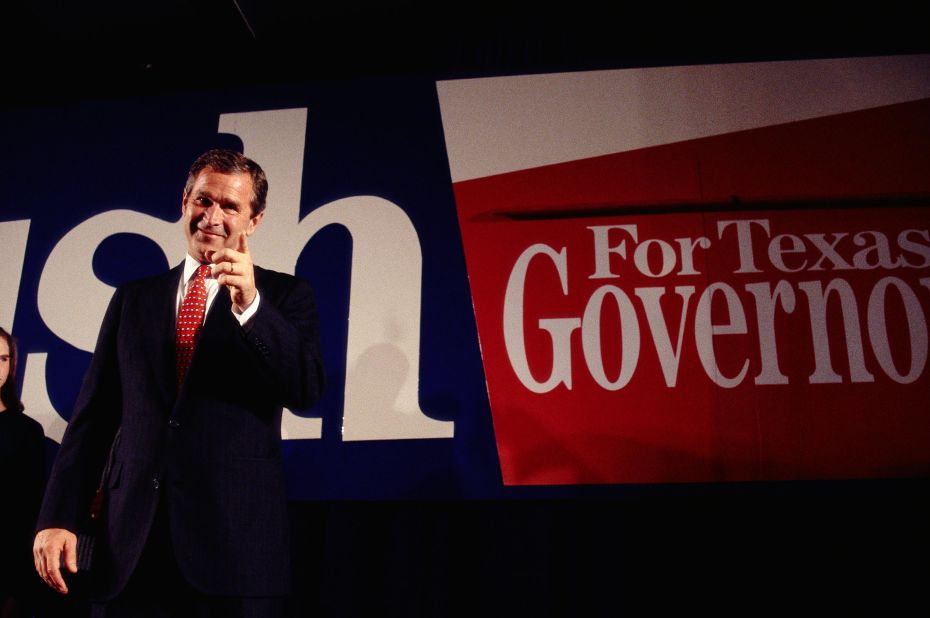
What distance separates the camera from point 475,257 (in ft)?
7.96

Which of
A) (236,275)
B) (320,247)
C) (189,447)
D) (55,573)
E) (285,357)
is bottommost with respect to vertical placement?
(55,573)

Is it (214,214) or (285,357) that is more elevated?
(214,214)

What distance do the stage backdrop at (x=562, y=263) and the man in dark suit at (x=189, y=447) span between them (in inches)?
33.7

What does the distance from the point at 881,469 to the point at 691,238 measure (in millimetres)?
830

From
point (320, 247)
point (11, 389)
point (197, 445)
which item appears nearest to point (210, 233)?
point (197, 445)

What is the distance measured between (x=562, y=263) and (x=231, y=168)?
1.11 metres

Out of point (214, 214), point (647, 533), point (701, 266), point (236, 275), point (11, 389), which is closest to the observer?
point (236, 275)

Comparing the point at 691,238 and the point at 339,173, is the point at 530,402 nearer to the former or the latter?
the point at 691,238

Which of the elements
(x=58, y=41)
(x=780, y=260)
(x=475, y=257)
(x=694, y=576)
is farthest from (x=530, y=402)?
(x=58, y=41)

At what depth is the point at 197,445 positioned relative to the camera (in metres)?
1.36

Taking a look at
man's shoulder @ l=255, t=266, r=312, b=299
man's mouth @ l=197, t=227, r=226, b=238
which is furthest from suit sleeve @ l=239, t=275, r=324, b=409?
man's mouth @ l=197, t=227, r=226, b=238

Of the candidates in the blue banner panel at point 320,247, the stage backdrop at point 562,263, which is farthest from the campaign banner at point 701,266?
the blue banner panel at point 320,247

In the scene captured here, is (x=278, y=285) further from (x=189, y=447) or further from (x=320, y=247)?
(x=320, y=247)

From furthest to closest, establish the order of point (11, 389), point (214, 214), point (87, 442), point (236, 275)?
point (11, 389)
point (214, 214)
point (87, 442)
point (236, 275)
